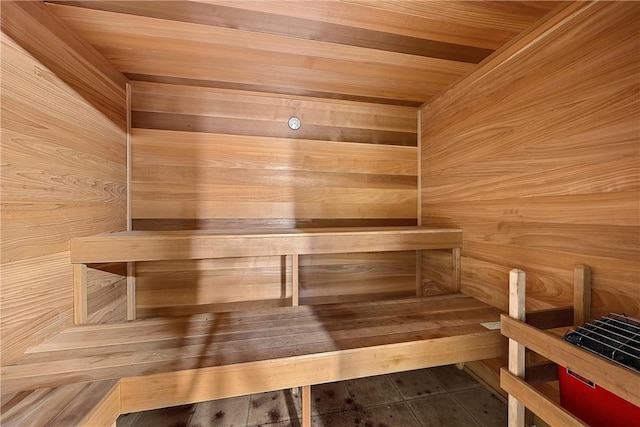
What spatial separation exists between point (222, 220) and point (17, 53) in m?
1.06

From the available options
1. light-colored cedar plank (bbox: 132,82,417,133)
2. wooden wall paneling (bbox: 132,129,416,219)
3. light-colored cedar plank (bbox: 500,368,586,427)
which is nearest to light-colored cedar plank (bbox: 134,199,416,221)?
wooden wall paneling (bbox: 132,129,416,219)

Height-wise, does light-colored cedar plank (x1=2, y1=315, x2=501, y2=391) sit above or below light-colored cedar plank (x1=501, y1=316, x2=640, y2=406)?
below

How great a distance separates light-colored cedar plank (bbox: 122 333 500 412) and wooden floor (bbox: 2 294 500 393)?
0.02 m

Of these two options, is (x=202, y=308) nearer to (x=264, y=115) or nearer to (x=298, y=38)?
(x=264, y=115)

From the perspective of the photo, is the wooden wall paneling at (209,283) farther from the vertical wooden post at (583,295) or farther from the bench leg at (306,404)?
the vertical wooden post at (583,295)

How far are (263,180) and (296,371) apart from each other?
1.16 meters

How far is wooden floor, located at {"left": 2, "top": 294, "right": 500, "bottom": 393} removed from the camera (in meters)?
0.83

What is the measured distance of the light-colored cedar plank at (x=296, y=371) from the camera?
0.80 metres

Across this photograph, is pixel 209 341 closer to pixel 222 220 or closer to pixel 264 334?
pixel 264 334

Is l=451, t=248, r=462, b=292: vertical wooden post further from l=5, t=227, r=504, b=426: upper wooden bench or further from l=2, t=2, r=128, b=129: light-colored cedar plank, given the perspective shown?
l=2, t=2, r=128, b=129: light-colored cedar plank

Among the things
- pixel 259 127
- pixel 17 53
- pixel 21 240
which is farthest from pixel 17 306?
pixel 259 127

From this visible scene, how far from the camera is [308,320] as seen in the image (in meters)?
1.19

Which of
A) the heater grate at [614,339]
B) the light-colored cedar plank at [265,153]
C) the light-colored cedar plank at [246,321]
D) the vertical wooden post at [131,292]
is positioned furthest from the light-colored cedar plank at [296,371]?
the light-colored cedar plank at [265,153]

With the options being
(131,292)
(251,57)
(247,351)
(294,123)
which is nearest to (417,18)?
(251,57)
